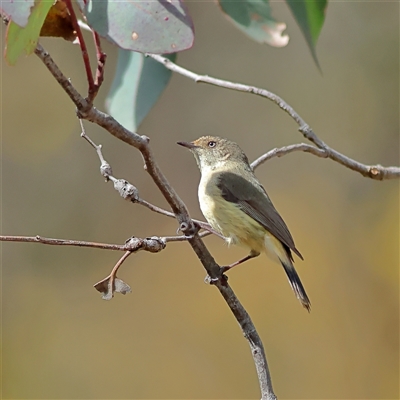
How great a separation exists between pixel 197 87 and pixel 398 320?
263cm

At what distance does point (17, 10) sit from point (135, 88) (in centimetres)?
123

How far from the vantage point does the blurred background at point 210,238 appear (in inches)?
178

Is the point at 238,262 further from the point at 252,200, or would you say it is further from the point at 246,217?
the point at 252,200

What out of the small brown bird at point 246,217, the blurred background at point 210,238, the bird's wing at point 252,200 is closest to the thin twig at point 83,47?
the small brown bird at point 246,217

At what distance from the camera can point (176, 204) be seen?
4.01ft

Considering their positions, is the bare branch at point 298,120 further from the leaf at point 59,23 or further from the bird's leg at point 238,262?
the leaf at point 59,23

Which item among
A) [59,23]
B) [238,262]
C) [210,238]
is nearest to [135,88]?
[238,262]

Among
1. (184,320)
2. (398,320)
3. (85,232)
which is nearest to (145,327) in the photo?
(184,320)

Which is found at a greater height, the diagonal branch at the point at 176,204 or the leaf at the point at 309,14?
the leaf at the point at 309,14

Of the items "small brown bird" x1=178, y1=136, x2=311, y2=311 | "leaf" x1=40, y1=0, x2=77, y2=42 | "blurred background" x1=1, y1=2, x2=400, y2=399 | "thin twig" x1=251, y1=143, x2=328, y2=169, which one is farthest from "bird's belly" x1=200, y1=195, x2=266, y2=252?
"blurred background" x1=1, y1=2, x2=400, y2=399

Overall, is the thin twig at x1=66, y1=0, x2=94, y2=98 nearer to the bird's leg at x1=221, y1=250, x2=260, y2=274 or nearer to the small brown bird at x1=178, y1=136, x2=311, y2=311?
the bird's leg at x1=221, y1=250, x2=260, y2=274

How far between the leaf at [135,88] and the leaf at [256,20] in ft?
1.27

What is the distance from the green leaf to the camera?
0.78m

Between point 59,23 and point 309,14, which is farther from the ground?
point 309,14
